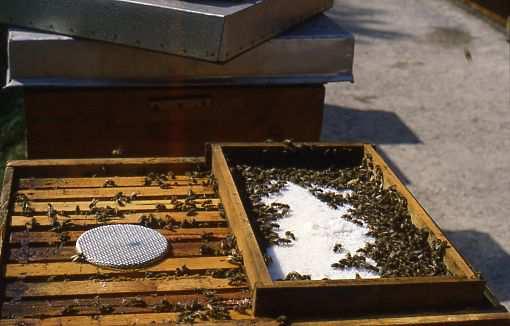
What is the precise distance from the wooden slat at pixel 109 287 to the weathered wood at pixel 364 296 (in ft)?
1.29

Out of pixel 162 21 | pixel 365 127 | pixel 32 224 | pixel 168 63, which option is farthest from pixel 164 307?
pixel 365 127

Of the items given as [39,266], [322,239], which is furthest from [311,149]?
[39,266]

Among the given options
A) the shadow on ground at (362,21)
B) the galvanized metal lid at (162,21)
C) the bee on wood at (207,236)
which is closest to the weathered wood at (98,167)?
the bee on wood at (207,236)

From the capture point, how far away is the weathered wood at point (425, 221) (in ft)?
13.4

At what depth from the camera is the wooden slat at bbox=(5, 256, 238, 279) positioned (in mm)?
4125

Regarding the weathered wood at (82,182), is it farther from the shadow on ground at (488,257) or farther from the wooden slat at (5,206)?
the shadow on ground at (488,257)

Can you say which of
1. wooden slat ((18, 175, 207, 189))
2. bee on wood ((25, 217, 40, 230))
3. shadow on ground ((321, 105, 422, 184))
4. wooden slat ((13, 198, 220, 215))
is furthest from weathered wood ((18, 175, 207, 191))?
shadow on ground ((321, 105, 422, 184))

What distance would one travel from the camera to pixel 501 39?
15.6 metres

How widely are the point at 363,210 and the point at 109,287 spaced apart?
5.77 feet

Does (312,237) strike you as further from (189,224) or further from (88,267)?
(88,267)

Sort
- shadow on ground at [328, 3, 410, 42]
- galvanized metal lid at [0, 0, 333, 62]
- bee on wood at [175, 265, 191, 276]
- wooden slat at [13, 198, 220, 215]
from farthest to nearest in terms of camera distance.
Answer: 1. shadow on ground at [328, 3, 410, 42]
2. galvanized metal lid at [0, 0, 333, 62]
3. wooden slat at [13, 198, 220, 215]
4. bee on wood at [175, 265, 191, 276]

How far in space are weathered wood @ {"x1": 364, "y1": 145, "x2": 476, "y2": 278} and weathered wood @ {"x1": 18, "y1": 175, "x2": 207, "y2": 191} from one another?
128 centimetres

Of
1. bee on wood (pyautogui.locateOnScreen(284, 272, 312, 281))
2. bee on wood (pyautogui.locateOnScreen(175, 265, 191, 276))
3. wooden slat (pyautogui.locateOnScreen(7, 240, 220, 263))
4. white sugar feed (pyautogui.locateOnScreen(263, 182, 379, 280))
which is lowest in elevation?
wooden slat (pyautogui.locateOnScreen(7, 240, 220, 263))

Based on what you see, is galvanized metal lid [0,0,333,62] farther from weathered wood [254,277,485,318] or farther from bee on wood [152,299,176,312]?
weathered wood [254,277,485,318]
